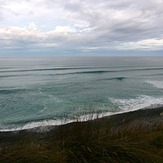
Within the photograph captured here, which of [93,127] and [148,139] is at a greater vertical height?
[93,127]

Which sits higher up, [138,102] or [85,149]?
[85,149]

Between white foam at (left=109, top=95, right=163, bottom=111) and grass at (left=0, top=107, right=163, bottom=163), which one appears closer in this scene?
grass at (left=0, top=107, right=163, bottom=163)

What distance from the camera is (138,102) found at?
1877 cm

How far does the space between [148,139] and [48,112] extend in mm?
12536

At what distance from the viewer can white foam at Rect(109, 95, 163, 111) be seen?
1724cm

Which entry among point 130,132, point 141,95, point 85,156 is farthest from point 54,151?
point 141,95

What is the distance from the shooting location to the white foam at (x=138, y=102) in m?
17.2

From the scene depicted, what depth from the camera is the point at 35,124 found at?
13.1 meters

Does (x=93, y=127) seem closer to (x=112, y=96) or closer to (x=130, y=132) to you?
(x=130, y=132)

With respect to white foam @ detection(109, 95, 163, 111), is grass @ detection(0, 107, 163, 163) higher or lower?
higher

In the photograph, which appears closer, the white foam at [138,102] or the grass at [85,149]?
the grass at [85,149]

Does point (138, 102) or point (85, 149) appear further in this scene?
point (138, 102)

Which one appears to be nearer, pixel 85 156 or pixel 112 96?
pixel 85 156

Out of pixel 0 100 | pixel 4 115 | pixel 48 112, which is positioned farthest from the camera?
pixel 0 100
